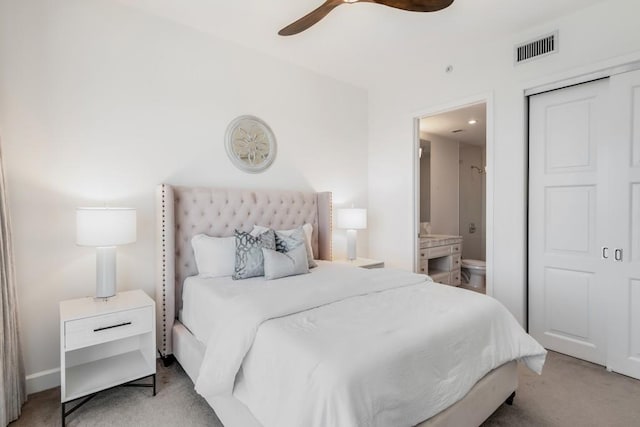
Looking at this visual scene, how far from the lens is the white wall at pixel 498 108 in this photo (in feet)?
8.41

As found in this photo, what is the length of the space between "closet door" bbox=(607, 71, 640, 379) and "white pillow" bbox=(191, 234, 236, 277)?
119 inches

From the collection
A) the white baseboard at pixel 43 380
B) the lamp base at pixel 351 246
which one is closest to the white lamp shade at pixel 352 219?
the lamp base at pixel 351 246

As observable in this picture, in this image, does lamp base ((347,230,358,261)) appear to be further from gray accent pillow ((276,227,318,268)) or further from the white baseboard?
the white baseboard

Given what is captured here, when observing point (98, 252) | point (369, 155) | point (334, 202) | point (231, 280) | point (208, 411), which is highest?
point (369, 155)

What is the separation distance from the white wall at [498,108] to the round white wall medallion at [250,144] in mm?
1578

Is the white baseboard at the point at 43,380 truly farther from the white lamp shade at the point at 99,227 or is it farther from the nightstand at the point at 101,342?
the white lamp shade at the point at 99,227

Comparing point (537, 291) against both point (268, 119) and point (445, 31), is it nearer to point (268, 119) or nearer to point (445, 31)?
point (445, 31)

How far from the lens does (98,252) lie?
2.28 metres

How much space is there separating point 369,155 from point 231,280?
268cm

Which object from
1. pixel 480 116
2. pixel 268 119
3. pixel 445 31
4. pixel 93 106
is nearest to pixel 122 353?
pixel 93 106

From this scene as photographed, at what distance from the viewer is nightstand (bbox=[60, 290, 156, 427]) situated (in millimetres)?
1975

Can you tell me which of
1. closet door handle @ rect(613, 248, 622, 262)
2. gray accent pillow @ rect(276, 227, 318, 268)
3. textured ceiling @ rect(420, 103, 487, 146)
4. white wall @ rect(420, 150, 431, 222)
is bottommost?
closet door handle @ rect(613, 248, 622, 262)

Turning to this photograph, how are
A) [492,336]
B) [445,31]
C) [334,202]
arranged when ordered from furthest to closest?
[334,202], [445,31], [492,336]

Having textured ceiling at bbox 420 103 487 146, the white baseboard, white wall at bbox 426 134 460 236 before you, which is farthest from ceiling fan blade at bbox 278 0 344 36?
white wall at bbox 426 134 460 236
